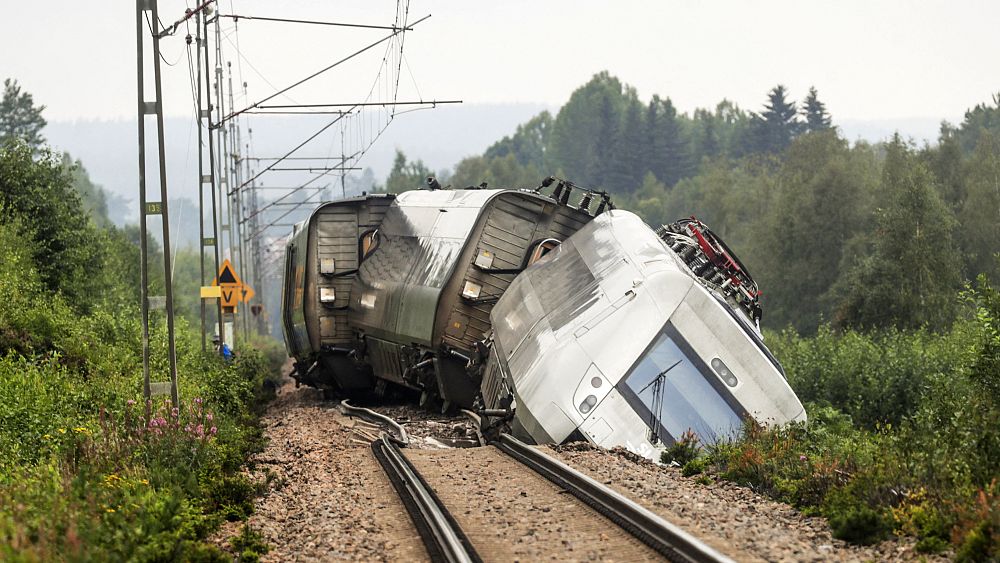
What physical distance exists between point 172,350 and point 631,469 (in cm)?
799

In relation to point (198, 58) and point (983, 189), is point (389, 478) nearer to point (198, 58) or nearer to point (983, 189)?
point (198, 58)

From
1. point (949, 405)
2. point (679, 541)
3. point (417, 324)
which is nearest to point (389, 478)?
point (679, 541)

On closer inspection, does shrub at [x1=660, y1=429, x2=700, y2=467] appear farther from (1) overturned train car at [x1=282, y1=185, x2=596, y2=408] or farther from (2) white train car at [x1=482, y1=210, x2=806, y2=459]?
(1) overturned train car at [x1=282, y1=185, x2=596, y2=408]

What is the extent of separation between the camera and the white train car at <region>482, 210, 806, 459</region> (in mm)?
15055

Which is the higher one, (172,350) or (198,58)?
(198,58)

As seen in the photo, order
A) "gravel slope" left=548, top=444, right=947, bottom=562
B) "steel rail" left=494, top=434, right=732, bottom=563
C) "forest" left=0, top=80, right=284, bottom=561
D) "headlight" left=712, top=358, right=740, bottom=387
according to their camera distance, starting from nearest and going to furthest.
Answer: "steel rail" left=494, top=434, right=732, bottom=563
"gravel slope" left=548, top=444, right=947, bottom=562
"forest" left=0, top=80, right=284, bottom=561
"headlight" left=712, top=358, right=740, bottom=387

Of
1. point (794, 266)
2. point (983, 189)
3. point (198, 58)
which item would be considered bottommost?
point (794, 266)

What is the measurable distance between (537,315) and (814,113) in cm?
11419

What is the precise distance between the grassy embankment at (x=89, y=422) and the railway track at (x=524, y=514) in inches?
70.7

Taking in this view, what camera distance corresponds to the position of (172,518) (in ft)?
31.0

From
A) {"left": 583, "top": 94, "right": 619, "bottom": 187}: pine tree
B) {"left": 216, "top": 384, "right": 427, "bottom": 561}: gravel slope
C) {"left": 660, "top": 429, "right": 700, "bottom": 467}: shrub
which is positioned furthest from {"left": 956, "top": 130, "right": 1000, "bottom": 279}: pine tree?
{"left": 583, "top": 94, "right": 619, "bottom": 187}: pine tree

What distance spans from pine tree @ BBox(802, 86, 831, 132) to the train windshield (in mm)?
114435

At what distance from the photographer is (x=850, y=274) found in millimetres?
59156

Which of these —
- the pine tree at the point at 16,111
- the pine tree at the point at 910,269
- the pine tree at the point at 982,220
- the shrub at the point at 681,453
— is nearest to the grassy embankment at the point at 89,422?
the shrub at the point at 681,453
